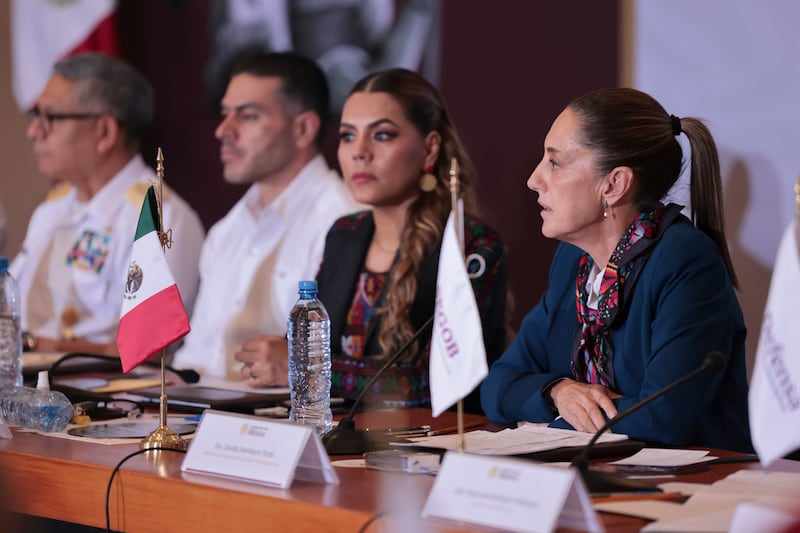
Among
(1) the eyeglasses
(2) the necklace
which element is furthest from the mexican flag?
(1) the eyeglasses

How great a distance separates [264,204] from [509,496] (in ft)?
8.71

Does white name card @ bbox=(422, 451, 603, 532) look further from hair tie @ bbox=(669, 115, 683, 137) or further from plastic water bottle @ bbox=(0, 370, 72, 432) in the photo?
hair tie @ bbox=(669, 115, 683, 137)

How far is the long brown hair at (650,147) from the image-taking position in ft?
6.82

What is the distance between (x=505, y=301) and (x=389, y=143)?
0.51m

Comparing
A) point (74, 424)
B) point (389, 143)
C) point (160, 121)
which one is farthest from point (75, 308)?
point (74, 424)

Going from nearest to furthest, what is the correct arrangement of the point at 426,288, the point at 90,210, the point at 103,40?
the point at 426,288 → the point at 90,210 → the point at 103,40

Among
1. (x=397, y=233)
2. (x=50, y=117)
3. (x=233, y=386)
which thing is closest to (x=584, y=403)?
(x=233, y=386)

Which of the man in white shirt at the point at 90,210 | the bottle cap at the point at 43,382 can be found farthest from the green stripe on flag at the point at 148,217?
the man in white shirt at the point at 90,210

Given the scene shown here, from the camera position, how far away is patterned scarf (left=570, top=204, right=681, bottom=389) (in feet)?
6.64

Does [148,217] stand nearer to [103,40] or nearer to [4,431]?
[4,431]

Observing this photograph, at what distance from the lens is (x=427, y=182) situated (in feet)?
9.37

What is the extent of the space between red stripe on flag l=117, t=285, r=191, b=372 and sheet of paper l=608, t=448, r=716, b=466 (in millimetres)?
750

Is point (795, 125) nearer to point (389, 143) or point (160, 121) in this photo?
point (389, 143)

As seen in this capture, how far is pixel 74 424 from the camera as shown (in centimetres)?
207
